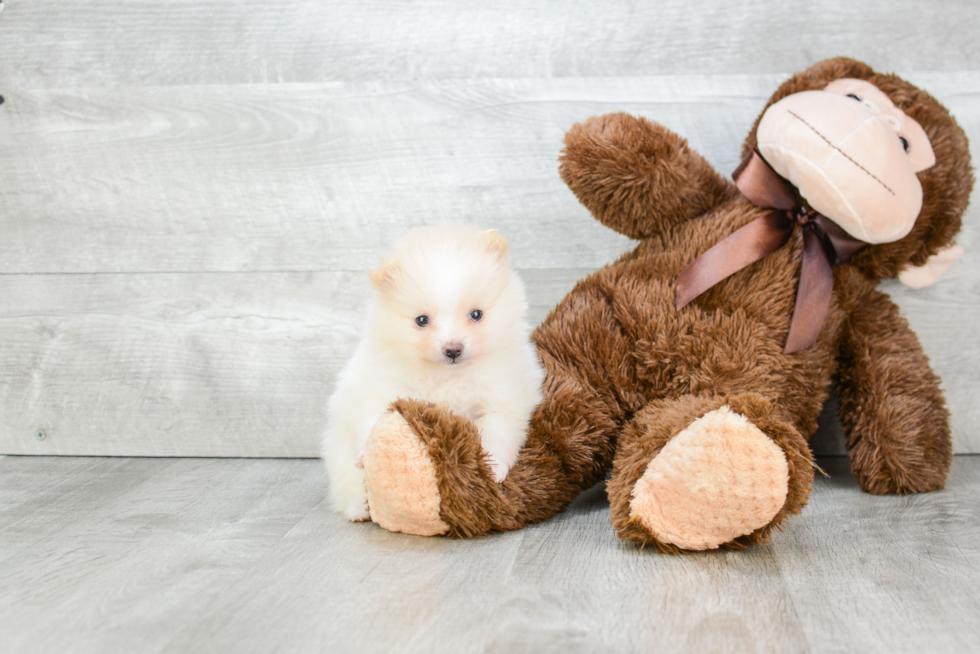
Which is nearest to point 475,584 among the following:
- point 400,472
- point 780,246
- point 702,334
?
point 400,472

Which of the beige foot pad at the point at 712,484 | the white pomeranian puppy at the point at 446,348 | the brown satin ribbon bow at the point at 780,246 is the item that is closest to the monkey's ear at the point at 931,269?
the brown satin ribbon bow at the point at 780,246

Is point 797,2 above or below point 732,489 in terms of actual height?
above

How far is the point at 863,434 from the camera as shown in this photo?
4.10 ft

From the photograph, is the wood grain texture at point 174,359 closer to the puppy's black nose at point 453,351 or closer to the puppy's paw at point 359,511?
the puppy's paw at point 359,511

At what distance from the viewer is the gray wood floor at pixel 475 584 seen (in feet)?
2.43

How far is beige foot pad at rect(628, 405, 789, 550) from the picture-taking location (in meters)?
0.88

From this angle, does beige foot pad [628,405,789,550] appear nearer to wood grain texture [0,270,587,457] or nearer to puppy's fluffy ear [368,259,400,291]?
puppy's fluffy ear [368,259,400,291]

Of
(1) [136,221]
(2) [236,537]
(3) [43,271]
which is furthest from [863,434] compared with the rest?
(3) [43,271]

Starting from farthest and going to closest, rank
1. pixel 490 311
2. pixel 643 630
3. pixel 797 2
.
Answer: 1. pixel 797 2
2. pixel 490 311
3. pixel 643 630

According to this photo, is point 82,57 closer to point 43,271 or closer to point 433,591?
point 43,271

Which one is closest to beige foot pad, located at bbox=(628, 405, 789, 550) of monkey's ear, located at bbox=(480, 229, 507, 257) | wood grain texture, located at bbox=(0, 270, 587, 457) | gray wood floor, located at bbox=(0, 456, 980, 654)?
gray wood floor, located at bbox=(0, 456, 980, 654)

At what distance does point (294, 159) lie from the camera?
4.94ft

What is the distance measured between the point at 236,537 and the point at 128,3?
1.12 m

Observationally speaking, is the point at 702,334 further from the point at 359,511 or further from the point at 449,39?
the point at 449,39
